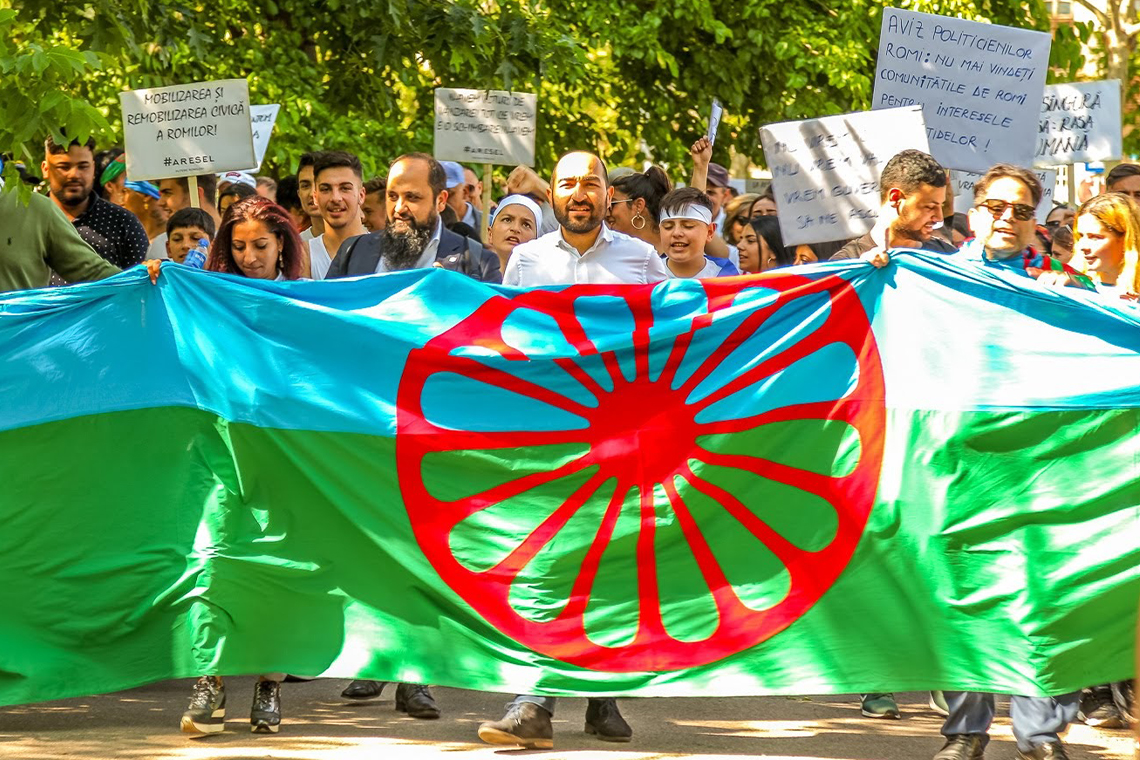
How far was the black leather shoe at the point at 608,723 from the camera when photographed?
644cm

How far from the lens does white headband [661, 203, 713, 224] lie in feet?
27.7

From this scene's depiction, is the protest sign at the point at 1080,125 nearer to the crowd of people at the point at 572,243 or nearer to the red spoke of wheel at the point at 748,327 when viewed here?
the crowd of people at the point at 572,243

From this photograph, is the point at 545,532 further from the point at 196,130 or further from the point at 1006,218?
the point at 196,130

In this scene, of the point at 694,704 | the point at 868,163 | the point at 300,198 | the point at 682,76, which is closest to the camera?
the point at 694,704

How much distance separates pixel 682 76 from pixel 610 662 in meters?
13.6

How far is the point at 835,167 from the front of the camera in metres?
8.17

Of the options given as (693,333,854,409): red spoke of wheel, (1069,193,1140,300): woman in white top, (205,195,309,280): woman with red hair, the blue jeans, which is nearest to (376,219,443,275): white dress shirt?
(205,195,309,280): woman with red hair

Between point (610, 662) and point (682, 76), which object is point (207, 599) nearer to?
point (610, 662)

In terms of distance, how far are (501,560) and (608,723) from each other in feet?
2.39

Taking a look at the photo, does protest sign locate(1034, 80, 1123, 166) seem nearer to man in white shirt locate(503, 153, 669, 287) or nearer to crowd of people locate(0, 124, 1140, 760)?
crowd of people locate(0, 124, 1140, 760)

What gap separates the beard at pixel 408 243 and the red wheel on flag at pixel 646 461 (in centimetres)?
101

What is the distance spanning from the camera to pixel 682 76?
19.1m

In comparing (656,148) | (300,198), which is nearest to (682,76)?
(656,148)

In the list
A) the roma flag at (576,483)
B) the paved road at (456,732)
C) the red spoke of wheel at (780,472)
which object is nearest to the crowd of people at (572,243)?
the paved road at (456,732)
